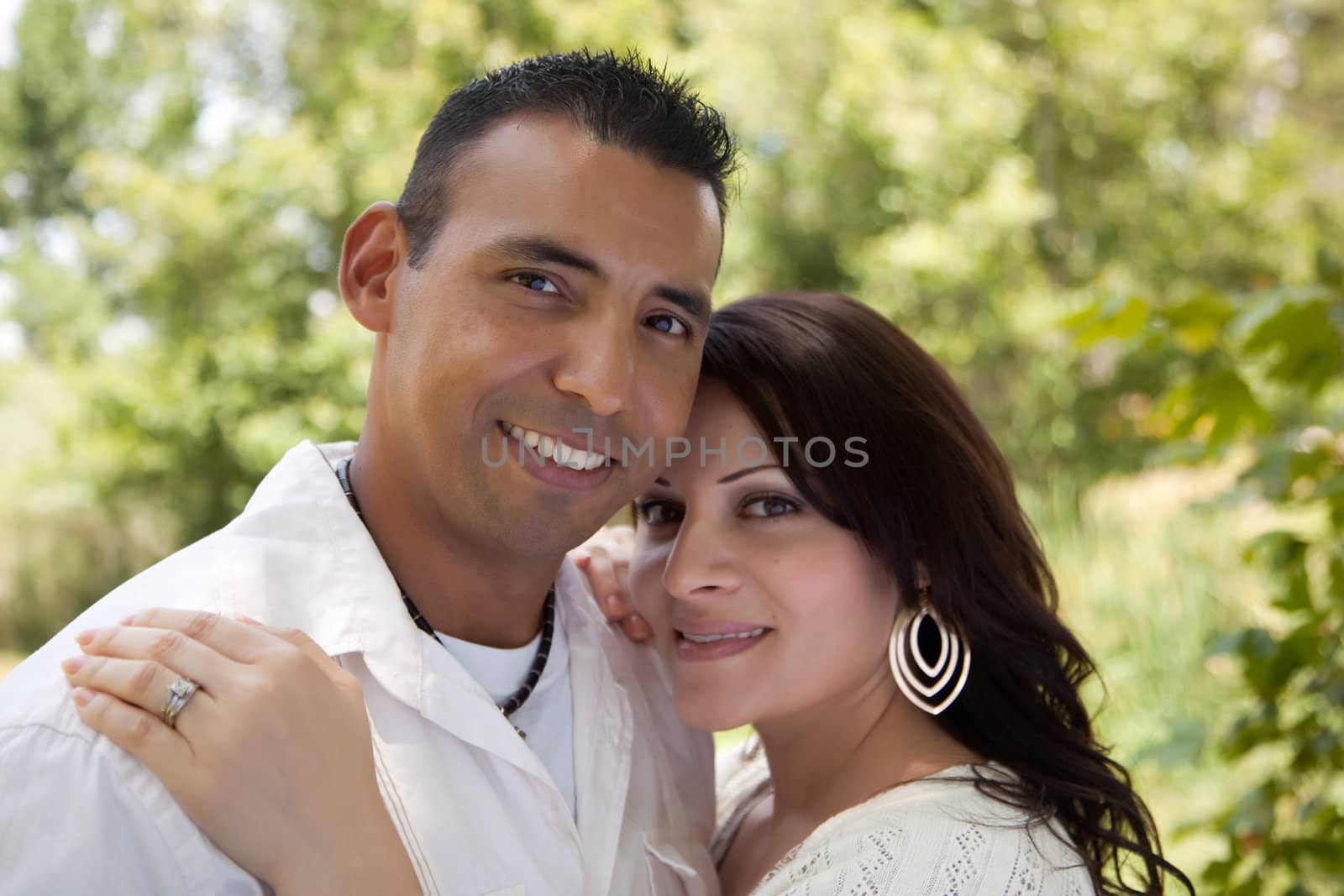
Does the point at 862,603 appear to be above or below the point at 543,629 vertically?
above

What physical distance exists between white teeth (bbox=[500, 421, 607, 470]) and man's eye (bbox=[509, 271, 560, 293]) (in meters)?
0.21

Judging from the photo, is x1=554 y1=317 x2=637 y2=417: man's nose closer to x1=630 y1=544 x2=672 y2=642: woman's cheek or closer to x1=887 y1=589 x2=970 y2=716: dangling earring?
x1=630 y1=544 x2=672 y2=642: woman's cheek

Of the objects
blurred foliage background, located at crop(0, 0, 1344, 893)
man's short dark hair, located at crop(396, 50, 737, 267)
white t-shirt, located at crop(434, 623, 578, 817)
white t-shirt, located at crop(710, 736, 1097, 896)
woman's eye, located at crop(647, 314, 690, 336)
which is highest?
blurred foliage background, located at crop(0, 0, 1344, 893)

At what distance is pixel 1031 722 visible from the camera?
7.14 ft

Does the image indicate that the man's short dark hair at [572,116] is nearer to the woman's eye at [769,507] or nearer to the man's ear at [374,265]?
the man's ear at [374,265]

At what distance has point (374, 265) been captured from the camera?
193cm

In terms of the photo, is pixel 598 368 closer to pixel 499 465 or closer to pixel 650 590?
pixel 499 465

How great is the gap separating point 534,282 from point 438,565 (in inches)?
19.4


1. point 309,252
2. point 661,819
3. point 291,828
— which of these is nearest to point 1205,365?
point 309,252

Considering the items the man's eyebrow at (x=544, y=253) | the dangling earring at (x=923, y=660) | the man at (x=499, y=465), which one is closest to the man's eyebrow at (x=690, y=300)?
the man at (x=499, y=465)

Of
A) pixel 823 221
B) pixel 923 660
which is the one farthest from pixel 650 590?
pixel 823 221

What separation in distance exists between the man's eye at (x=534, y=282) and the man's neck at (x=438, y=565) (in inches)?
15.8

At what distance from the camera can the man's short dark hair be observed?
5.88ft

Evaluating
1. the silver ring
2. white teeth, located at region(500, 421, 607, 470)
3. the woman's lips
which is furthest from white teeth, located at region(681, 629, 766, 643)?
the silver ring
